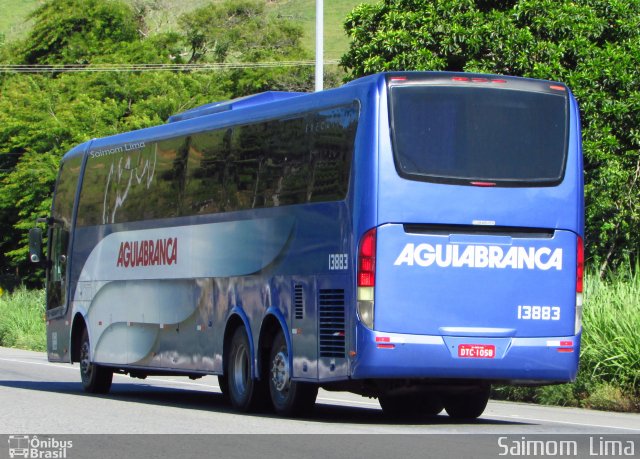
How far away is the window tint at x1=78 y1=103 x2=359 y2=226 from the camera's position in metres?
14.9

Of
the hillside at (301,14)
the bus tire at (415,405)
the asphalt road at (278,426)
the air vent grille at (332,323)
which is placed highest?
the hillside at (301,14)

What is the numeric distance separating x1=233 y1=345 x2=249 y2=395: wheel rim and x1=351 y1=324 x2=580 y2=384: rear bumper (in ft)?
9.35

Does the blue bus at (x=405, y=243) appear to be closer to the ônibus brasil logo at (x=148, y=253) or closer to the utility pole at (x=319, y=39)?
the ônibus brasil logo at (x=148, y=253)

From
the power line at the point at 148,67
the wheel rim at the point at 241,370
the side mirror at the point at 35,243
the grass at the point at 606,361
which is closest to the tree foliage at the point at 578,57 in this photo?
the grass at the point at 606,361

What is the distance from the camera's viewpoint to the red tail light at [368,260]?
13930mm

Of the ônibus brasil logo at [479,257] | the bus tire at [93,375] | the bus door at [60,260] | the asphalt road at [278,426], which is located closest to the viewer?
the asphalt road at [278,426]

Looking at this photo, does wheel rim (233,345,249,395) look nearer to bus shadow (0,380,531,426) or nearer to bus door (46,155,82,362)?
bus shadow (0,380,531,426)

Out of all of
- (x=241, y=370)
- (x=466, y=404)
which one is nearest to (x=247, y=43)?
(x=241, y=370)

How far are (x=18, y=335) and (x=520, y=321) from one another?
96.1 feet

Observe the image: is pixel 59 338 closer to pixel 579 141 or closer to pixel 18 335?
pixel 579 141

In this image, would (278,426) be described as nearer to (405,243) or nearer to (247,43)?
(405,243)

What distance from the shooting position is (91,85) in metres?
62.4

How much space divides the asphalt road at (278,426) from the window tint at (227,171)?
2437 mm

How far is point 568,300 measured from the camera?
48.1ft
